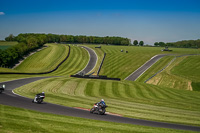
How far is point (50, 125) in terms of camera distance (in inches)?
622

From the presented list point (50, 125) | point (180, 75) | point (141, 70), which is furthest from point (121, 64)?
point (50, 125)

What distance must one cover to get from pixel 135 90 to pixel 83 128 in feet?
113

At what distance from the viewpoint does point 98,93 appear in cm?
4362

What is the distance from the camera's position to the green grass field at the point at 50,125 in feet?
47.4

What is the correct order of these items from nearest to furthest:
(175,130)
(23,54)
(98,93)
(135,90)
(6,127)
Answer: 1. (6,127)
2. (175,130)
3. (98,93)
4. (135,90)
5. (23,54)

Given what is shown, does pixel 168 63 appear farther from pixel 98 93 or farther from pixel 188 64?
pixel 98 93

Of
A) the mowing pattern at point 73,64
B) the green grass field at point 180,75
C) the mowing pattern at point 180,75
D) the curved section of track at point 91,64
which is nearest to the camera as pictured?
the green grass field at point 180,75

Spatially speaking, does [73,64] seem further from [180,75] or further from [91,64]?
[180,75]

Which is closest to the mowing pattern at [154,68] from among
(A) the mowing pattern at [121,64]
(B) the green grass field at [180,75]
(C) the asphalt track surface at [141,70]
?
(B) the green grass field at [180,75]

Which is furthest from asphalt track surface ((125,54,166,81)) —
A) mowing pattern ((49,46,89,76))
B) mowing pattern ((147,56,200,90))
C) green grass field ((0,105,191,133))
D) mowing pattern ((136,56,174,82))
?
green grass field ((0,105,191,133))

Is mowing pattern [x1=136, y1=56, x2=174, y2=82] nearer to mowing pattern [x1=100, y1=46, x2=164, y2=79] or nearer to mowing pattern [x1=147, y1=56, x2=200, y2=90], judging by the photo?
mowing pattern [x1=147, y1=56, x2=200, y2=90]

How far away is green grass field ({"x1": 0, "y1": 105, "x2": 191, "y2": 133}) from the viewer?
1446 centimetres

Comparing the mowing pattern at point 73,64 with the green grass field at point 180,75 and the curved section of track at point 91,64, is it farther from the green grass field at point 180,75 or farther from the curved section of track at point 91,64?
the green grass field at point 180,75

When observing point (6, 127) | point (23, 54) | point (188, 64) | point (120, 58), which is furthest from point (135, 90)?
point (23, 54)
